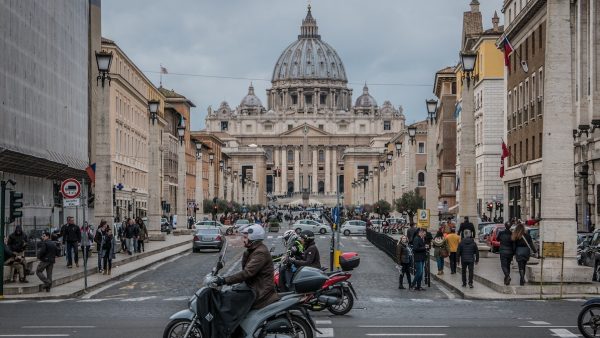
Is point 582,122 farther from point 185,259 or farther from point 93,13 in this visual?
point 93,13

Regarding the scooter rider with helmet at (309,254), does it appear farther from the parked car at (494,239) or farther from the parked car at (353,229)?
the parked car at (353,229)

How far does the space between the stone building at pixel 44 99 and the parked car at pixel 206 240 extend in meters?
5.94

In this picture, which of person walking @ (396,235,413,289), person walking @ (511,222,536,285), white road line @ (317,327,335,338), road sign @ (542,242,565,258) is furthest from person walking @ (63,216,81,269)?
white road line @ (317,327,335,338)

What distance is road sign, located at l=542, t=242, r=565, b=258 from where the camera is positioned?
2444 centimetres

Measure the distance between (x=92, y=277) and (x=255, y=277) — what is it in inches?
752

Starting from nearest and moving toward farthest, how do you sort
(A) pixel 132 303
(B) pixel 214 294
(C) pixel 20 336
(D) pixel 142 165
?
(B) pixel 214 294 < (C) pixel 20 336 < (A) pixel 132 303 < (D) pixel 142 165

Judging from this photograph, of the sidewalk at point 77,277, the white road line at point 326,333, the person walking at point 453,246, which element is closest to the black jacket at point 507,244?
the person walking at point 453,246

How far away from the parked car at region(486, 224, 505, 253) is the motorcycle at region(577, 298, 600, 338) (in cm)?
2784

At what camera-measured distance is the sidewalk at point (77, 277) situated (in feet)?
84.5

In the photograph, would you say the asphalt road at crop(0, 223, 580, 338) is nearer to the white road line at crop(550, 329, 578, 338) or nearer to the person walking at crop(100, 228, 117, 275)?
the white road line at crop(550, 329, 578, 338)

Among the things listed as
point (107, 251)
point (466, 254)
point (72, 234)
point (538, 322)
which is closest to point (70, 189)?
point (107, 251)

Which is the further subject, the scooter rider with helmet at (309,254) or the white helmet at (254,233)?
the scooter rider with helmet at (309,254)

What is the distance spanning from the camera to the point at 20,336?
16.6 m

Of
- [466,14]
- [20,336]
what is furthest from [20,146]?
[466,14]
